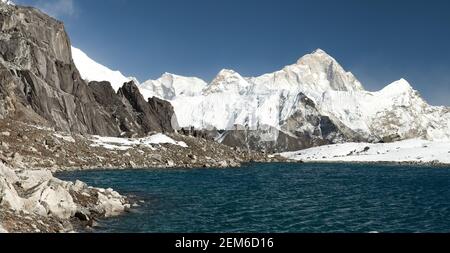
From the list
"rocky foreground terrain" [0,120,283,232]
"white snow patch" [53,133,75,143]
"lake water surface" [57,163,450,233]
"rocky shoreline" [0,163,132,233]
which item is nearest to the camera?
"rocky shoreline" [0,163,132,233]

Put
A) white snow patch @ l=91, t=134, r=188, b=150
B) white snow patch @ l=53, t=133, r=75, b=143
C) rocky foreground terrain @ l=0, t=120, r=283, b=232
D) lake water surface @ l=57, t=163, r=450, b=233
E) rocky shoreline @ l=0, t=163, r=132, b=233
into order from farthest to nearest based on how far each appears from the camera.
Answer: white snow patch @ l=91, t=134, r=188, b=150 → white snow patch @ l=53, t=133, r=75, b=143 → lake water surface @ l=57, t=163, r=450, b=233 → rocky foreground terrain @ l=0, t=120, r=283, b=232 → rocky shoreline @ l=0, t=163, r=132, b=233

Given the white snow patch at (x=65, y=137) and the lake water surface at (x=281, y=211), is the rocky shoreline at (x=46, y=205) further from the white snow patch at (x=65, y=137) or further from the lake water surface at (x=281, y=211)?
the white snow patch at (x=65, y=137)

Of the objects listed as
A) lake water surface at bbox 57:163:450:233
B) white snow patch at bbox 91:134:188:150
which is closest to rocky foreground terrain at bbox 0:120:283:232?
white snow patch at bbox 91:134:188:150

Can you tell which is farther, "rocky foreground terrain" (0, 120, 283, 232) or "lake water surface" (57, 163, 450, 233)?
"lake water surface" (57, 163, 450, 233)

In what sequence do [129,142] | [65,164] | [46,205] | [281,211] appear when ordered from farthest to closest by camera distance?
[129,142], [65,164], [281,211], [46,205]

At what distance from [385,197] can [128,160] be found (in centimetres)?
8390

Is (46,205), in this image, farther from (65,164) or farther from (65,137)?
(65,137)

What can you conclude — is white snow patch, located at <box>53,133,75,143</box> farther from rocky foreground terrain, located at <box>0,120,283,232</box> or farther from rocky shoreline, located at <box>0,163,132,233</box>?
rocky shoreline, located at <box>0,163,132,233</box>

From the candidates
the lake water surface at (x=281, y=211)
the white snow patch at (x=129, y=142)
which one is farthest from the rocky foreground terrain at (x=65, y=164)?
the lake water surface at (x=281, y=211)

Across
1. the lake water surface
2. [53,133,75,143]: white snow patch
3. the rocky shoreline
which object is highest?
[53,133,75,143]: white snow patch

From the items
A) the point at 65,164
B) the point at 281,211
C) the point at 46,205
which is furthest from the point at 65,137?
the point at 46,205

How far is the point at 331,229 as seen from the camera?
41.0 m
